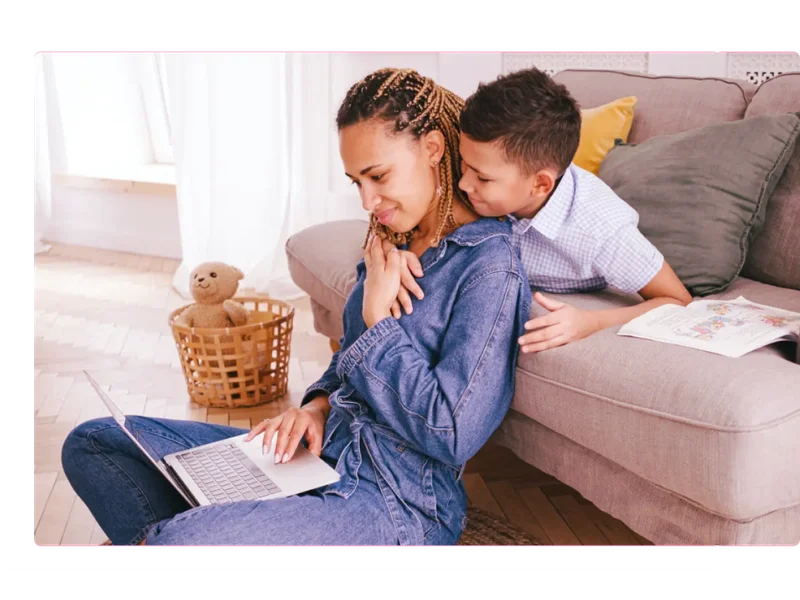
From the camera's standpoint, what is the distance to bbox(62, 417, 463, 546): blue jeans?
109 cm

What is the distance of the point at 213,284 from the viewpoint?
2.31 meters

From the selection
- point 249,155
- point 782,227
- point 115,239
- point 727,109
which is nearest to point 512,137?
point 782,227

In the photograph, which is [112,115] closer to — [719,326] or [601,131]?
[601,131]

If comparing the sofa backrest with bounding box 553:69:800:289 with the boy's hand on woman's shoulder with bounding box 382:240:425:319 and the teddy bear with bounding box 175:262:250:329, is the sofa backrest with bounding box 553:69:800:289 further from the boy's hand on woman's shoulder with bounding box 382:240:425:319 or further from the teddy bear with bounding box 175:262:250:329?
the teddy bear with bounding box 175:262:250:329

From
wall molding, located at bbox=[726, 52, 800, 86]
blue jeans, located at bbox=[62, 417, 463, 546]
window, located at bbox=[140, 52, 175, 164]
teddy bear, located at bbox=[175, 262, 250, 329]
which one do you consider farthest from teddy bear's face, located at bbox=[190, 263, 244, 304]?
window, located at bbox=[140, 52, 175, 164]

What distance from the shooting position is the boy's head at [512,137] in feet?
4.06

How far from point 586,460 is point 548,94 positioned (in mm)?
593

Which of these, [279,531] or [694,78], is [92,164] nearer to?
[694,78]

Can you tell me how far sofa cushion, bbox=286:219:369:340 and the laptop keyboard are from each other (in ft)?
2.26

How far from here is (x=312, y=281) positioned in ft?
7.22

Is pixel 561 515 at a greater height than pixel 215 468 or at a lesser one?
lesser

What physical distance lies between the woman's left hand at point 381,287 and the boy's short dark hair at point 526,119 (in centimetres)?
23
